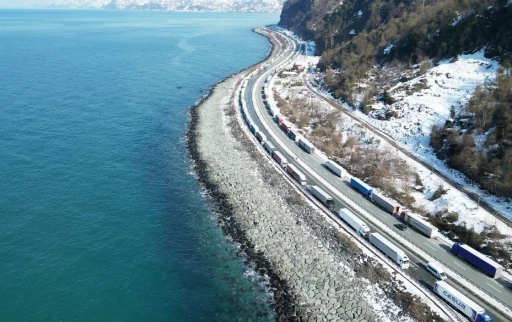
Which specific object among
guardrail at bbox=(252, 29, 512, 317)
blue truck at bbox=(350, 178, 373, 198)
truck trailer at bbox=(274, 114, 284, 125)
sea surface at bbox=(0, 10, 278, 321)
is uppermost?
truck trailer at bbox=(274, 114, 284, 125)

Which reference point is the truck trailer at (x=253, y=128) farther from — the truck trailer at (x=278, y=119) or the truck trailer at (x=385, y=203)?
the truck trailer at (x=385, y=203)

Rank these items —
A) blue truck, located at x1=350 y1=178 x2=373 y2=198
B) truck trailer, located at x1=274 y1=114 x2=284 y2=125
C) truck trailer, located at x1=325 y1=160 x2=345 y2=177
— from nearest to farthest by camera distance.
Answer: blue truck, located at x1=350 y1=178 x2=373 y2=198, truck trailer, located at x1=325 y1=160 x2=345 y2=177, truck trailer, located at x1=274 y1=114 x2=284 y2=125

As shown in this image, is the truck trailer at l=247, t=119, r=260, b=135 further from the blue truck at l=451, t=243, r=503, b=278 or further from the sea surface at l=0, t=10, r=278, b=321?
the blue truck at l=451, t=243, r=503, b=278

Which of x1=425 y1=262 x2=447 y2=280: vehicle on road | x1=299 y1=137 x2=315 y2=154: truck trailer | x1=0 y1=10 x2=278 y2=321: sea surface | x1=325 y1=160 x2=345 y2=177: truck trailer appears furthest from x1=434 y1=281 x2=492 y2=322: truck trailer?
x1=299 y1=137 x2=315 y2=154: truck trailer

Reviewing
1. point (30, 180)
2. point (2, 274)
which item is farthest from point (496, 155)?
point (30, 180)

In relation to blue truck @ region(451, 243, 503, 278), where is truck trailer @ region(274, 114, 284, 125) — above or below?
above

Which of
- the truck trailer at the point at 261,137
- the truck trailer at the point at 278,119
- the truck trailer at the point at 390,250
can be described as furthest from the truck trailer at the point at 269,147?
the truck trailer at the point at 390,250

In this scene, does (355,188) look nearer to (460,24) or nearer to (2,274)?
(2,274)
